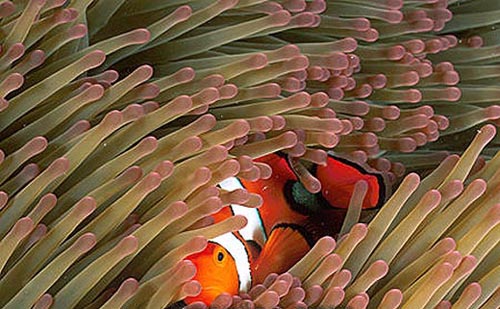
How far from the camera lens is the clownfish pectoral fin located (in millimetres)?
1098

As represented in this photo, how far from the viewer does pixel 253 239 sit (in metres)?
1.14

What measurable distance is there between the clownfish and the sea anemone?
1.4 inches

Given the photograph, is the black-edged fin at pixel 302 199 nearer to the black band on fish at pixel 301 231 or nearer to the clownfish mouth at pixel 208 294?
the black band on fish at pixel 301 231

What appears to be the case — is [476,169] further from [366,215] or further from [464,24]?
[464,24]

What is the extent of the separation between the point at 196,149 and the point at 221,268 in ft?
0.47

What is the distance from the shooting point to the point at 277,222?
1.17m

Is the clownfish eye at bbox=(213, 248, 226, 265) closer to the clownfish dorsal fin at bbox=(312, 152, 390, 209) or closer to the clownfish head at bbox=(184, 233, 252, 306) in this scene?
the clownfish head at bbox=(184, 233, 252, 306)

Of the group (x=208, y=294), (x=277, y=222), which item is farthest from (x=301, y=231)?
(x=208, y=294)

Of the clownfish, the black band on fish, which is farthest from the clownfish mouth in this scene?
the black band on fish

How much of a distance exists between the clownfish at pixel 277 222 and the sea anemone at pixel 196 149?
0.04 metres

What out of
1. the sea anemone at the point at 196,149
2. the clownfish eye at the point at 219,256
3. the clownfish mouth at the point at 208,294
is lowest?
the clownfish mouth at the point at 208,294

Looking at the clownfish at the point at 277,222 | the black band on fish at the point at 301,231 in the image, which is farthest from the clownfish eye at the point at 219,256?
the black band on fish at the point at 301,231

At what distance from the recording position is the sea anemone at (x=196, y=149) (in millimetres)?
929

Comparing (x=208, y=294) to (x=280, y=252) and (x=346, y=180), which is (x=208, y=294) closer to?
(x=280, y=252)
